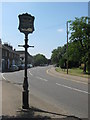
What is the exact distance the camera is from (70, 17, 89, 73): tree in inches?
1344

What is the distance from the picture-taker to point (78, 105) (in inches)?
341

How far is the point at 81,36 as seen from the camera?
114 ft

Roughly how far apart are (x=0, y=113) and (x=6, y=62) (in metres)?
54.4

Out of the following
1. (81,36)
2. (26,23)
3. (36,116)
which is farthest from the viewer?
(81,36)

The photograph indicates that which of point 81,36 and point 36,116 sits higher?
point 81,36

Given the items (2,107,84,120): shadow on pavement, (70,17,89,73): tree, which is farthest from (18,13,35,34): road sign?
(70,17,89,73): tree

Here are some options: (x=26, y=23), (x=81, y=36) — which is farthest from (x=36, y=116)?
(x=81, y=36)

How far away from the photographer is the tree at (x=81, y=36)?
34.1 m

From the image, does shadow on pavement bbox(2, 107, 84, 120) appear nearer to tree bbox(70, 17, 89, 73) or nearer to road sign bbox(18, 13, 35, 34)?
road sign bbox(18, 13, 35, 34)

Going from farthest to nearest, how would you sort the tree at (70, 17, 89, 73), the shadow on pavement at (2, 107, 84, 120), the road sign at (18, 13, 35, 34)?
the tree at (70, 17, 89, 73), the road sign at (18, 13, 35, 34), the shadow on pavement at (2, 107, 84, 120)

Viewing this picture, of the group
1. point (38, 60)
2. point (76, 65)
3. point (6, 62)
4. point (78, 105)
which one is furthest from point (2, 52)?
point (38, 60)

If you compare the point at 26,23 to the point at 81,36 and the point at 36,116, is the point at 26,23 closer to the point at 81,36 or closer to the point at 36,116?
the point at 36,116

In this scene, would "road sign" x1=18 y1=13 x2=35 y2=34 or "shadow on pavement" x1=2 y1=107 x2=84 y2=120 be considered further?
"road sign" x1=18 y1=13 x2=35 y2=34

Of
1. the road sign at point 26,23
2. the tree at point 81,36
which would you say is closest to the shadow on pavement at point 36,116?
the road sign at point 26,23
